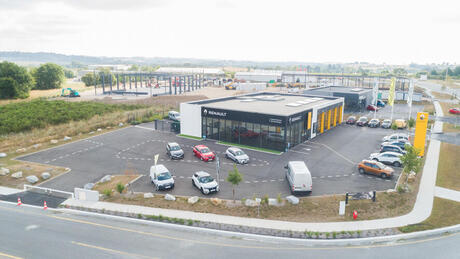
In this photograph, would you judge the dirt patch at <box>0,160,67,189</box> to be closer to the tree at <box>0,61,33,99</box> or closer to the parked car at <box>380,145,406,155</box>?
the parked car at <box>380,145,406,155</box>

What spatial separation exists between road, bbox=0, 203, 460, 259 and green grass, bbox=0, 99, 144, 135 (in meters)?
32.7

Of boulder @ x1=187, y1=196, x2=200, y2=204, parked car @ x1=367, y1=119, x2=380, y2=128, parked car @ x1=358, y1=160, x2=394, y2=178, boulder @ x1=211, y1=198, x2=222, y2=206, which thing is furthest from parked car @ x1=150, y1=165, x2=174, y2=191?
parked car @ x1=367, y1=119, x2=380, y2=128

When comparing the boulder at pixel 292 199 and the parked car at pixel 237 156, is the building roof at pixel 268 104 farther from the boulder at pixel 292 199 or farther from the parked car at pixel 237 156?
the boulder at pixel 292 199

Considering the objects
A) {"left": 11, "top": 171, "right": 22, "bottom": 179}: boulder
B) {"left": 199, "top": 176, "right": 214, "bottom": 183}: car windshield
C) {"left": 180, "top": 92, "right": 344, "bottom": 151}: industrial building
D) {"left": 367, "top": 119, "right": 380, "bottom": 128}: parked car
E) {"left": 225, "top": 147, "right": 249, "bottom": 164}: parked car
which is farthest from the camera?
{"left": 367, "top": 119, "right": 380, "bottom": 128}: parked car

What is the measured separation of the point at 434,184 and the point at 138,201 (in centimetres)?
2424

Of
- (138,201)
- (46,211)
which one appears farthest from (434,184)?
(46,211)

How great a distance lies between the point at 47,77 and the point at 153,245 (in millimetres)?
117807

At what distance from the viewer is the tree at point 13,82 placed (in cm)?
8419

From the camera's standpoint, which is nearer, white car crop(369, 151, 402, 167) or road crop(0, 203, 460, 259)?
road crop(0, 203, 460, 259)

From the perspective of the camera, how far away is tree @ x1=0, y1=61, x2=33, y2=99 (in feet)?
276

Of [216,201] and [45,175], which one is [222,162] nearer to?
[216,201]

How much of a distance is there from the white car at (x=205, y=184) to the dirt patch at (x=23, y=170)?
550 inches

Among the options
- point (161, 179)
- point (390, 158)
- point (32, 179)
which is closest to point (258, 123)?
point (390, 158)

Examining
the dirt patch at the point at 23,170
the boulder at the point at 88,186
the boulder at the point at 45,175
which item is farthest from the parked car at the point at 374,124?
the boulder at the point at 45,175
